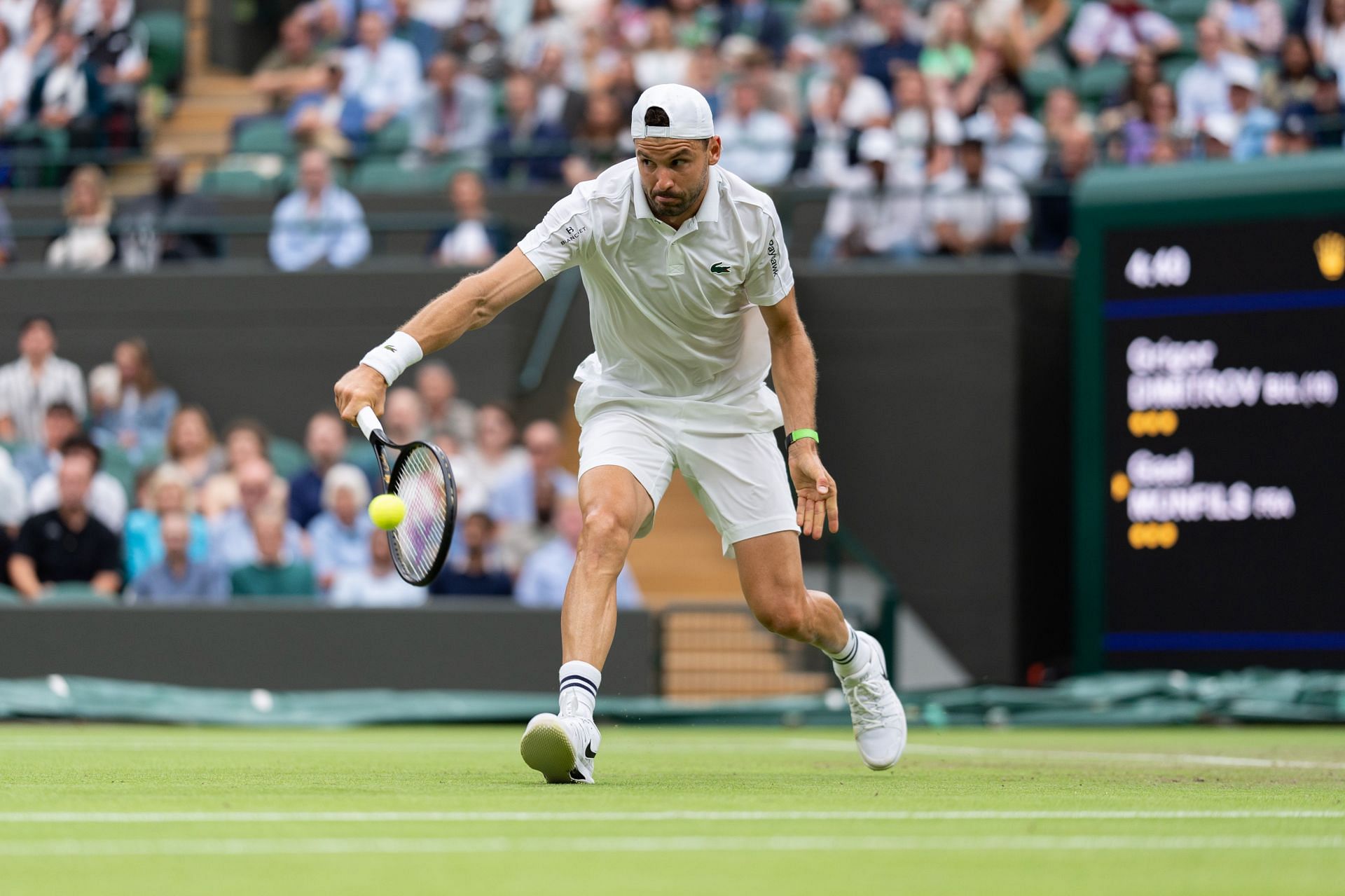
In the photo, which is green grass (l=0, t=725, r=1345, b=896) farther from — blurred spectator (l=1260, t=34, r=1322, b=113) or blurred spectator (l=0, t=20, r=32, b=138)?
blurred spectator (l=0, t=20, r=32, b=138)

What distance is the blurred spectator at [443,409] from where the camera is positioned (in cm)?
1462

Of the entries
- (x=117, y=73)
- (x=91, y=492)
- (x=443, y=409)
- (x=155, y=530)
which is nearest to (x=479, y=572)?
(x=443, y=409)

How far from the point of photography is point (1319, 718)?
1216 cm

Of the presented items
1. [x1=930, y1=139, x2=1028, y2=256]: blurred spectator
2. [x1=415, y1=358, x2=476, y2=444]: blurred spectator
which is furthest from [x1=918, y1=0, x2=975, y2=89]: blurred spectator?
[x1=415, y1=358, x2=476, y2=444]: blurred spectator

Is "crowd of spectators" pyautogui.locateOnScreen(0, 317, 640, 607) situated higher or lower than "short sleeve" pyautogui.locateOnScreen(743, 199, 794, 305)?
lower

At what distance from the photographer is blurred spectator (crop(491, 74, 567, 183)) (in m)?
17.2

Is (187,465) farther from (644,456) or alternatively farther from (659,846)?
(659,846)

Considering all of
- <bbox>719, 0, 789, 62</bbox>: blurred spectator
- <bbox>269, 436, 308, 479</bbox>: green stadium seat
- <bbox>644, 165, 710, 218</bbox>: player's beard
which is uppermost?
<bbox>719, 0, 789, 62</bbox>: blurred spectator

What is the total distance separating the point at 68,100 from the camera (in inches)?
775

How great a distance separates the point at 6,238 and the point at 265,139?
2672mm

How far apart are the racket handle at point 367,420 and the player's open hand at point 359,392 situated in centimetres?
1

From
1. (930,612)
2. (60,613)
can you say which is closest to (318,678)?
(60,613)

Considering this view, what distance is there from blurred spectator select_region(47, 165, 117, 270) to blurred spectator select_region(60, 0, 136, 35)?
335 centimetres

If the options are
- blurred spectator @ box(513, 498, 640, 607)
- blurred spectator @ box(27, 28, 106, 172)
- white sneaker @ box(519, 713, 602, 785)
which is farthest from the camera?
blurred spectator @ box(27, 28, 106, 172)
